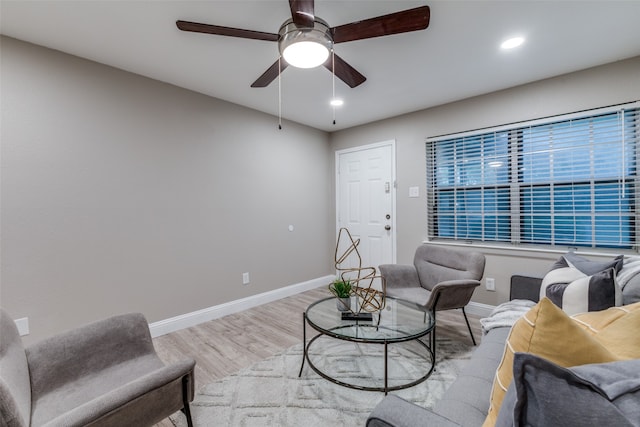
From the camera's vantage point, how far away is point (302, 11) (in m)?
1.42

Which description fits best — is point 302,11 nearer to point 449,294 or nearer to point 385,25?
point 385,25

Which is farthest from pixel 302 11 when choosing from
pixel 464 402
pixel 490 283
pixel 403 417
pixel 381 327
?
pixel 490 283

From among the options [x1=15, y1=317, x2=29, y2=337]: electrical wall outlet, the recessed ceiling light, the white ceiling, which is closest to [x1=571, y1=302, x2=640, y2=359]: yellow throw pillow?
the white ceiling

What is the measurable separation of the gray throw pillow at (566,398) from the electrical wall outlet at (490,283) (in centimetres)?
283

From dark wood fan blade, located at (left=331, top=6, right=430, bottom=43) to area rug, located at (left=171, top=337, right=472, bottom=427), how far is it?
220 cm

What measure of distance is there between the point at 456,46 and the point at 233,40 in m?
1.70

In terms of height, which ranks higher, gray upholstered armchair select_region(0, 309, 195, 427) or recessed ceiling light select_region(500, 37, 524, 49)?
recessed ceiling light select_region(500, 37, 524, 49)

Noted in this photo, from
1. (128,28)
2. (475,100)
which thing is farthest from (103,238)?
(475,100)

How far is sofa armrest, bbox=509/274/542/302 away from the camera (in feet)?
7.22

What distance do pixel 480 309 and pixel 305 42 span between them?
3157 millimetres

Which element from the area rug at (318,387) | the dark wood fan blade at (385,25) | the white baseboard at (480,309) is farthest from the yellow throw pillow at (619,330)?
the white baseboard at (480,309)

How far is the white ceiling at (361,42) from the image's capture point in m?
1.82

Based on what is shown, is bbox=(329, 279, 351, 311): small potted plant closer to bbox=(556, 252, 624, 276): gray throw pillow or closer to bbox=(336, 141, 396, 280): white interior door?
bbox=(556, 252, 624, 276): gray throw pillow

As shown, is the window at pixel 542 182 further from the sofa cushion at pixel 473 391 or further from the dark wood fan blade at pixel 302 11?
the dark wood fan blade at pixel 302 11
